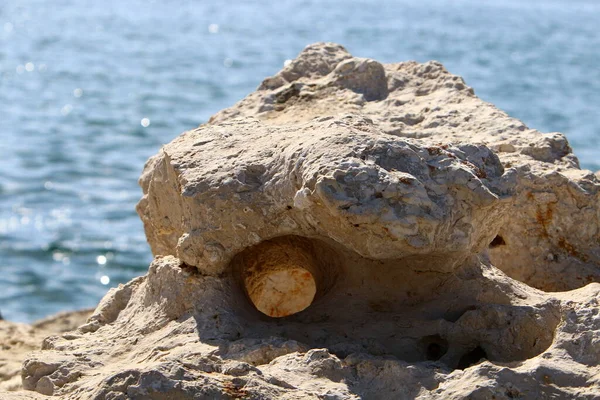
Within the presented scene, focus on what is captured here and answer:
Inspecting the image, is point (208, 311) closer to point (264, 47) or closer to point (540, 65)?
point (540, 65)

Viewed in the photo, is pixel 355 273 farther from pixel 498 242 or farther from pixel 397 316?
pixel 498 242

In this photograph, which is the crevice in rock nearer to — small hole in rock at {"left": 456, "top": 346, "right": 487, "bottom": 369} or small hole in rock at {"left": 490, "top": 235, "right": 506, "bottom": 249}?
small hole in rock at {"left": 456, "top": 346, "right": 487, "bottom": 369}

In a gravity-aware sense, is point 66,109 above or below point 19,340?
above

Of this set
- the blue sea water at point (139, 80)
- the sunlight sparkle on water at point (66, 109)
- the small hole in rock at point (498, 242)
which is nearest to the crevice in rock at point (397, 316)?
the small hole in rock at point (498, 242)

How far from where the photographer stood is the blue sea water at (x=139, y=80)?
30.4 ft

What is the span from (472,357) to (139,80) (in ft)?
48.0

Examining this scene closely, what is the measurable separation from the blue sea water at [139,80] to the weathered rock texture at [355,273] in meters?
5.28

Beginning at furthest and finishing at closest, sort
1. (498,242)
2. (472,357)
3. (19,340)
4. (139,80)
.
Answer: (139,80) → (19,340) → (498,242) → (472,357)

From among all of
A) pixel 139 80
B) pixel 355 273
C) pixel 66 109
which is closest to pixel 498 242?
pixel 355 273

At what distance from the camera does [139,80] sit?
1670cm

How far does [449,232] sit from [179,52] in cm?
1737

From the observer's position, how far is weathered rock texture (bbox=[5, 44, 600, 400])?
242 centimetres

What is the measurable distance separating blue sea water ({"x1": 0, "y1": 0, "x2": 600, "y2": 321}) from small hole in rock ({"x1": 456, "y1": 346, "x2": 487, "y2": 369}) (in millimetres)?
5888

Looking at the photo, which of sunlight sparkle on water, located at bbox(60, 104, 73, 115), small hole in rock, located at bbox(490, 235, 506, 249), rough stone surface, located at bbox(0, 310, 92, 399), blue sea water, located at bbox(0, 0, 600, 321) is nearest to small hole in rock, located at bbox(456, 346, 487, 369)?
small hole in rock, located at bbox(490, 235, 506, 249)
